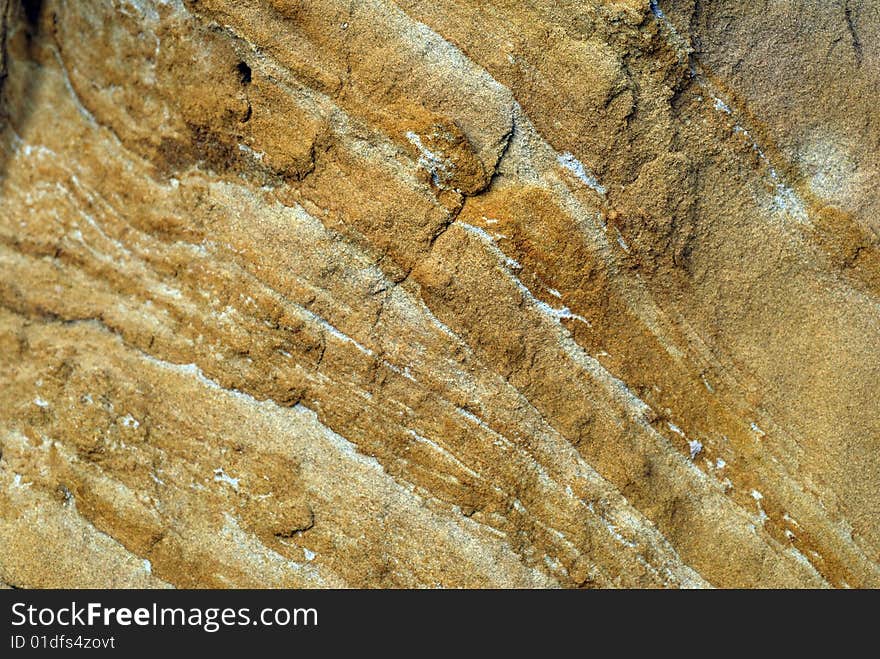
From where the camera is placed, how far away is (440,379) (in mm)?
2240

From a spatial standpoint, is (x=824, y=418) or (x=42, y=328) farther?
(x=42, y=328)

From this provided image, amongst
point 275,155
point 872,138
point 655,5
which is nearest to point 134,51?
point 275,155

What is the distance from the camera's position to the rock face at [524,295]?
85.5 inches

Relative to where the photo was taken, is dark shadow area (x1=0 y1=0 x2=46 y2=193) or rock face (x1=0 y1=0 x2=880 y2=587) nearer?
rock face (x1=0 y1=0 x2=880 y2=587)

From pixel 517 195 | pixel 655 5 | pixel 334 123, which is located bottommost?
pixel 334 123

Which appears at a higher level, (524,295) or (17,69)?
(524,295)

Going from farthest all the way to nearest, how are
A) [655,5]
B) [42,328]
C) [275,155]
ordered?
[42,328] → [275,155] → [655,5]

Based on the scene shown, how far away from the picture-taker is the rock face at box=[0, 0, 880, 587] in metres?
2.17

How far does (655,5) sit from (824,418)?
1.22 meters

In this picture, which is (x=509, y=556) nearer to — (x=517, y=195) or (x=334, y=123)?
(x=517, y=195)

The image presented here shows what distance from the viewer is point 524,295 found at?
87.2 inches

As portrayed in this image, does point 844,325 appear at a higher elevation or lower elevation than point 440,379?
higher

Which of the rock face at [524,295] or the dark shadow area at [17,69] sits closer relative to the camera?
the rock face at [524,295]

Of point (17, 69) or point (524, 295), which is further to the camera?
point (17, 69)
